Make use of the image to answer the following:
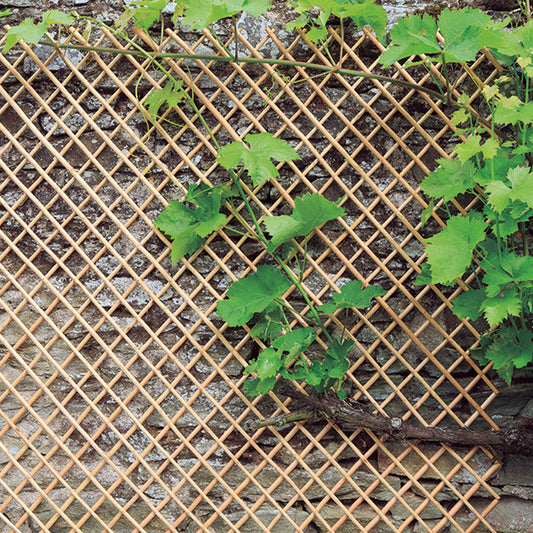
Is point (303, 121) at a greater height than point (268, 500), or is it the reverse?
point (303, 121)

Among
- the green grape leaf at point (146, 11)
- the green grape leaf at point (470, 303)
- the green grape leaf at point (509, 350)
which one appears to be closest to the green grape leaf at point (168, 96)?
the green grape leaf at point (146, 11)

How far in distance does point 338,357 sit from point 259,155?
26.2 inches

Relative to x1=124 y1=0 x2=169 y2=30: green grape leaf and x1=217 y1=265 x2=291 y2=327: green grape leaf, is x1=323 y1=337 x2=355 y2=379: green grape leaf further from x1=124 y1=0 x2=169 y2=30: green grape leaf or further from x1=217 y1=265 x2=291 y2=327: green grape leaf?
x1=124 y1=0 x2=169 y2=30: green grape leaf

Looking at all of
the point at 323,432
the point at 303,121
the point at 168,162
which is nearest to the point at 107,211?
the point at 168,162

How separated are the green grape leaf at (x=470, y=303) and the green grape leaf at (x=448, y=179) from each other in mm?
294

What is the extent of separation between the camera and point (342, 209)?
1.42 metres

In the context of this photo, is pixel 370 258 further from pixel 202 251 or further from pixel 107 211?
pixel 107 211

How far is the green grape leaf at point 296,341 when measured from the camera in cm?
138

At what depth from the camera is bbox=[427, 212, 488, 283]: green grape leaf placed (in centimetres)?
122

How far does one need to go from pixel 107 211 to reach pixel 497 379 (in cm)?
141

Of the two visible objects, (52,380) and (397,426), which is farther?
(52,380)

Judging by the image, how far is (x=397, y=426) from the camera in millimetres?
1452

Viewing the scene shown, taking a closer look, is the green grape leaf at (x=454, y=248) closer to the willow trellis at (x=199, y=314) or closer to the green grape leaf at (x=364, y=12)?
the willow trellis at (x=199, y=314)

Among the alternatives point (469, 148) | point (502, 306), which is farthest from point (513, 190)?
point (502, 306)
